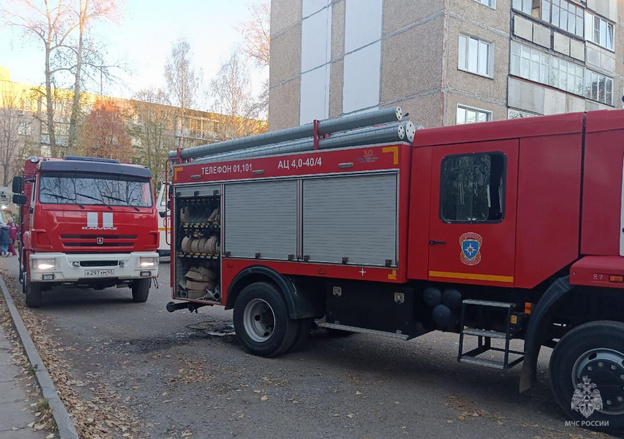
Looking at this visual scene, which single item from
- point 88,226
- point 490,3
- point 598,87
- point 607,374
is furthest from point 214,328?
point 598,87

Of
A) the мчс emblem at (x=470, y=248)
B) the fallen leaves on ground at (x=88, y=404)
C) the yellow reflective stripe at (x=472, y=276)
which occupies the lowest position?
the fallen leaves on ground at (x=88, y=404)

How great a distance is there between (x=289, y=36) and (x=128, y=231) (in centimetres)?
2141

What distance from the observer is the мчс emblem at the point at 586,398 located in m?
4.38

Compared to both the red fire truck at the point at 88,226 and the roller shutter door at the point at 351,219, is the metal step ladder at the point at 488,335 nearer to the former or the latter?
the roller shutter door at the point at 351,219

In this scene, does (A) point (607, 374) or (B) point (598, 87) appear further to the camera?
(B) point (598, 87)

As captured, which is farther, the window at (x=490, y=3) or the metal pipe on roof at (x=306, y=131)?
the window at (x=490, y=3)

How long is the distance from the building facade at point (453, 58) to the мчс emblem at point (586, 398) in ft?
53.2

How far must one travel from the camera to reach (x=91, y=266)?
32.8 ft

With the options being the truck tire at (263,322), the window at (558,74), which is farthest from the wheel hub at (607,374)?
the window at (558,74)

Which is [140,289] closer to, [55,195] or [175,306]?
[55,195]

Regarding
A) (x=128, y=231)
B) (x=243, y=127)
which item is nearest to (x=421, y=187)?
(x=128, y=231)

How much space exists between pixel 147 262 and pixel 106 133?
80.9 ft

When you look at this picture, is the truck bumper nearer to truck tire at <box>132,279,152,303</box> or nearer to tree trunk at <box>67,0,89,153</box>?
truck tire at <box>132,279,152,303</box>

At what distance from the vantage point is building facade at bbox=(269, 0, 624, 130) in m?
20.2
